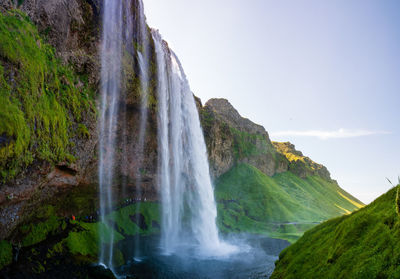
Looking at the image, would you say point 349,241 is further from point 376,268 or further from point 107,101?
point 107,101

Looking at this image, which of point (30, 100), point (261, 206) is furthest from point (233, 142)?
point (30, 100)

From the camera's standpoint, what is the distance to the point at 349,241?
10.0m

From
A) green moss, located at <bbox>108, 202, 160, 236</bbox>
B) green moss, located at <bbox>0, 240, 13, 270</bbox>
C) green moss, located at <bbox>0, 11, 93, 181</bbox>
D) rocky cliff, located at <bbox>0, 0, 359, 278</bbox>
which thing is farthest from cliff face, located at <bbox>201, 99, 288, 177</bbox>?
green moss, located at <bbox>0, 240, 13, 270</bbox>

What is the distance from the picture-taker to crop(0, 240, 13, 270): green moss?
16.5 meters

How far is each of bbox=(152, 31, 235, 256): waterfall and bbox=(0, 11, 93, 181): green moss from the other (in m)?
19.6

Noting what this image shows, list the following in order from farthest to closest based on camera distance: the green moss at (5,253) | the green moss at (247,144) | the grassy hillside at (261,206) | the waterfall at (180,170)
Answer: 1. the green moss at (247,144)
2. the grassy hillside at (261,206)
3. the waterfall at (180,170)
4. the green moss at (5,253)

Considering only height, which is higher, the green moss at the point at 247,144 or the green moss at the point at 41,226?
the green moss at the point at 247,144

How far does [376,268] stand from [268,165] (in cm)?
10878

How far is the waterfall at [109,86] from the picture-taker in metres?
28.0

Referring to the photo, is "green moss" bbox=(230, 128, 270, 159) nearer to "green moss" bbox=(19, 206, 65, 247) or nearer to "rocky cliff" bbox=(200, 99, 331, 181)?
"rocky cliff" bbox=(200, 99, 331, 181)

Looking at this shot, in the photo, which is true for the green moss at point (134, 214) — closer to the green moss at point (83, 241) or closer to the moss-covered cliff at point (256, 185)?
the green moss at point (83, 241)

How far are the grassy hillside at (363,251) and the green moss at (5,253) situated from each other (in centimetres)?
1902

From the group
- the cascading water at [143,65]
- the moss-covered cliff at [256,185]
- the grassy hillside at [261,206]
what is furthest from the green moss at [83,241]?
the grassy hillside at [261,206]

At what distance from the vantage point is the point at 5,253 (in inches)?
667
